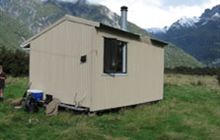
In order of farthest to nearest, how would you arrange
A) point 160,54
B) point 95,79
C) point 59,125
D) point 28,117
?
1. point 160,54
2. point 95,79
3. point 28,117
4. point 59,125

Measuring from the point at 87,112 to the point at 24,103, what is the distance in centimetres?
213

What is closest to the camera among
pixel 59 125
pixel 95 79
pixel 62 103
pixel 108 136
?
pixel 108 136

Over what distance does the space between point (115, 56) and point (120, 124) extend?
10.7ft

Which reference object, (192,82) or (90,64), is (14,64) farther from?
(90,64)

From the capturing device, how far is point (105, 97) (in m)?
14.2

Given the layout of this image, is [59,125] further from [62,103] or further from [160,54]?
[160,54]

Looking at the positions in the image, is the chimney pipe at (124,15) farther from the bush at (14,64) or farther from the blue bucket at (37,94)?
the bush at (14,64)

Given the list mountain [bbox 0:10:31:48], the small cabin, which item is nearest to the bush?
the small cabin

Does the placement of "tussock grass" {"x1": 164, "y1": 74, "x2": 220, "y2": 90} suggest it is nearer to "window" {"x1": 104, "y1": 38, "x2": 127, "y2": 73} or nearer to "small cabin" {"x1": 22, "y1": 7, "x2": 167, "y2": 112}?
"small cabin" {"x1": 22, "y1": 7, "x2": 167, "y2": 112}

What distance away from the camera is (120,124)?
12.3 metres

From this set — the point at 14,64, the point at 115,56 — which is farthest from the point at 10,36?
the point at 115,56

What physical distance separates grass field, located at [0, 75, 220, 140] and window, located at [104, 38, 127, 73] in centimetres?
149

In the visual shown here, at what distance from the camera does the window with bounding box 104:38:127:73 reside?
1436 centimetres

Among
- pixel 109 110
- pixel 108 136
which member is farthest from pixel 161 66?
pixel 108 136
